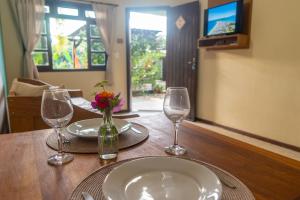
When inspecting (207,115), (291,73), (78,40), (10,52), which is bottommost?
(207,115)

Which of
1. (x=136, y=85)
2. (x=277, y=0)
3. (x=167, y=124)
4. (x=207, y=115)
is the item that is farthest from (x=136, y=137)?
(x=136, y=85)

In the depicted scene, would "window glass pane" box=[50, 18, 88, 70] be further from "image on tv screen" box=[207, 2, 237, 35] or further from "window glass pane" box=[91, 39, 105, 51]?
"image on tv screen" box=[207, 2, 237, 35]

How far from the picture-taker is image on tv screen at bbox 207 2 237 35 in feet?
10.2

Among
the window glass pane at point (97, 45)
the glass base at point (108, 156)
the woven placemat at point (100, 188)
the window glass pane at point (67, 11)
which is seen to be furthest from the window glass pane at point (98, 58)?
the woven placemat at point (100, 188)

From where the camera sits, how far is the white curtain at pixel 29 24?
3607mm

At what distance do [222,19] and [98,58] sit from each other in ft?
8.14

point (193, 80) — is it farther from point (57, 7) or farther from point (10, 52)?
point (10, 52)

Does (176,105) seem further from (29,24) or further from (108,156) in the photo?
(29,24)

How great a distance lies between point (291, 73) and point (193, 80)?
5.31 ft

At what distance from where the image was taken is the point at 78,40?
14.1 ft

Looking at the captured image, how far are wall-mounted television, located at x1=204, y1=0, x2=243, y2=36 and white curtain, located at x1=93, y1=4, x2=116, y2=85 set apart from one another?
1857mm

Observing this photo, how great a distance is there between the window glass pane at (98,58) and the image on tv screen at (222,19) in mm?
2179

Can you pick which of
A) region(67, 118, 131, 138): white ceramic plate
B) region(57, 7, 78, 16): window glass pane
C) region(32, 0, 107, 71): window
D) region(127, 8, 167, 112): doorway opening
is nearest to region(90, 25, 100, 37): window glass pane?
region(32, 0, 107, 71): window

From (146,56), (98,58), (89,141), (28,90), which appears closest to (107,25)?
(98,58)
